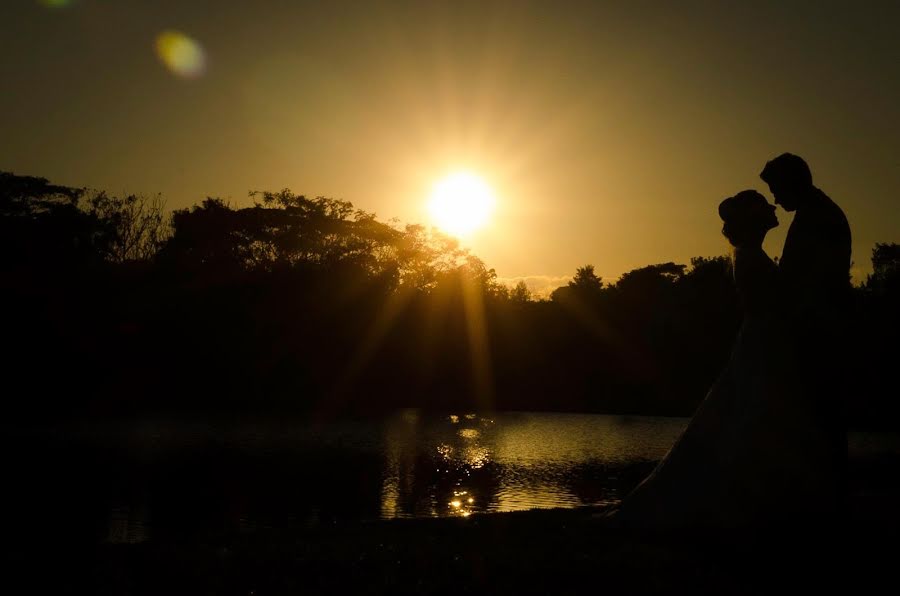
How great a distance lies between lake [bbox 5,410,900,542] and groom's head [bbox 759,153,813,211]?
11187 mm

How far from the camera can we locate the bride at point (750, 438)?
7348 millimetres

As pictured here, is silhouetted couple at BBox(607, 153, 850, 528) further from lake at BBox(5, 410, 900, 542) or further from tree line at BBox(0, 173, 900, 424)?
tree line at BBox(0, 173, 900, 424)

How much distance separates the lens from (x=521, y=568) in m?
7.47

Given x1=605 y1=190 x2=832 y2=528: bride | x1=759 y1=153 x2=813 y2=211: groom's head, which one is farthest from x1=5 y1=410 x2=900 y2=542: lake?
x1=759 y1=153 x2=813 y2=211: groom's head

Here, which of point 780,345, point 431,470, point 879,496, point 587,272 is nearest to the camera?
point 780,345

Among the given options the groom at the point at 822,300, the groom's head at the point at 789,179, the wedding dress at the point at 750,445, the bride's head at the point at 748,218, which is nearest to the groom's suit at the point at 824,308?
the groom at the point at 822,300

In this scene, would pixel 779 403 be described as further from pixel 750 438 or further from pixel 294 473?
pixel 294 473

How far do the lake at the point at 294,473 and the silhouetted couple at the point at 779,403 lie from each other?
9.27 meters

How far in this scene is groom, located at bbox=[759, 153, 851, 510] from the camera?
295 inches

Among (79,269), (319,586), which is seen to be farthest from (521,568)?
(79,269)

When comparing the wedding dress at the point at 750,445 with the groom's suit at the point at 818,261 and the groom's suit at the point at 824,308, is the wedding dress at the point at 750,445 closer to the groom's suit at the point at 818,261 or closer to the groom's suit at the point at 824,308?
the groom's suit at the point at 824,308

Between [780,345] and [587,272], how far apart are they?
11548cm

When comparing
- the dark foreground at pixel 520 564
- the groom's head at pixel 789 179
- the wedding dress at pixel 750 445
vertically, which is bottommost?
the dark foreground at pixel 520 564

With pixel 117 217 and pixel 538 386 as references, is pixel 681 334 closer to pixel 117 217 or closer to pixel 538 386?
pixel 538 386
